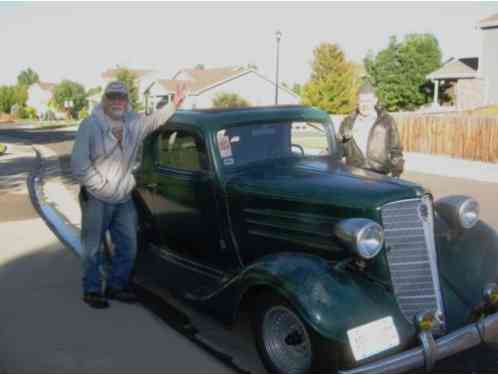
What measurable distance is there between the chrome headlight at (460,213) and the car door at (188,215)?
1609 millimetres

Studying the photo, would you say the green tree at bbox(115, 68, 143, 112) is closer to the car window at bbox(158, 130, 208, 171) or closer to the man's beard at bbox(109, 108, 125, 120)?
the car window at bbox(158, 130, 208, 171)

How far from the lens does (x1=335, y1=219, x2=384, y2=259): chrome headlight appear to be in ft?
10.3

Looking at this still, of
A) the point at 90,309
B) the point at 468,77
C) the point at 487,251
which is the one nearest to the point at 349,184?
the point at 487,251

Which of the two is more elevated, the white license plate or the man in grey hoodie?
the man in grey hoodie

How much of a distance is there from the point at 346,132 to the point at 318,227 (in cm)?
223

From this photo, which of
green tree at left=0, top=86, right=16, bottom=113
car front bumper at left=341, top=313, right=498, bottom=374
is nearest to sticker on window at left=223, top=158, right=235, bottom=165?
car front bumper at left=341, top=313, right=498, bottom=374

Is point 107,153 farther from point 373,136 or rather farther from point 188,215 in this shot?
point 373,136

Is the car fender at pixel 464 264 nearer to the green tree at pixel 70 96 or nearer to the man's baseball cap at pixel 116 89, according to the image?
the man's baseball cap at pixel 116 89

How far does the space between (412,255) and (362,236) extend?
0.47 meters

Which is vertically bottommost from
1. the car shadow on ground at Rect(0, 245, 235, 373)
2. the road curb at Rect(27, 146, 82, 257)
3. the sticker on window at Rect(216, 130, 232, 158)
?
the car shadow on ground at Rect(0, 245, 235, 373)

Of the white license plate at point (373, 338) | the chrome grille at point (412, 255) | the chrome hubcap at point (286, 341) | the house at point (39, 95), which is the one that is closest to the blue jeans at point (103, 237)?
the chrome hubcap at point (286, 341)

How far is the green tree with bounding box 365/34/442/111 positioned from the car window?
159ft

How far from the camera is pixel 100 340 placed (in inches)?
155

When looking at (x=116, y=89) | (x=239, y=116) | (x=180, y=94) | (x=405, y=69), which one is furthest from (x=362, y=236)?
(x=405, y=69)
